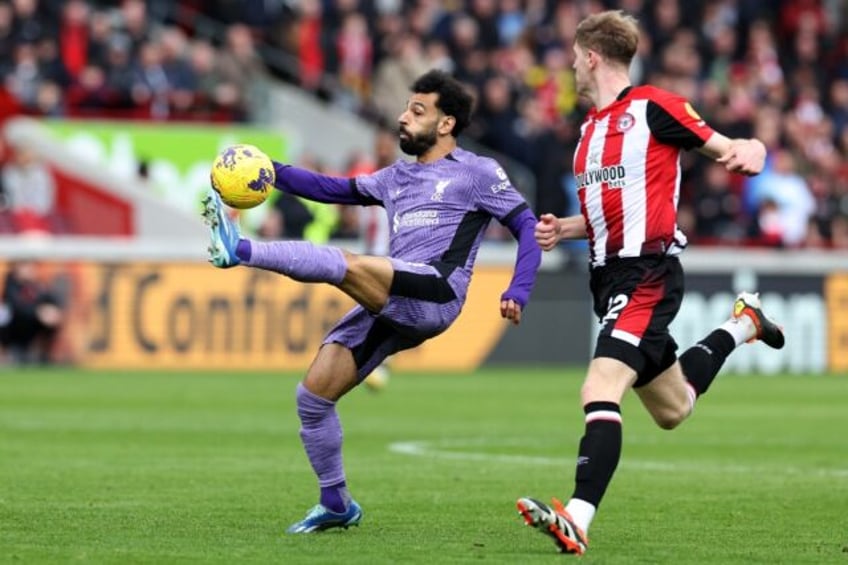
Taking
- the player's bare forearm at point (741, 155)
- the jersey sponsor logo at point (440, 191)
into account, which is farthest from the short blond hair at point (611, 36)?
the jersey sponsor logo at point (440, 191)

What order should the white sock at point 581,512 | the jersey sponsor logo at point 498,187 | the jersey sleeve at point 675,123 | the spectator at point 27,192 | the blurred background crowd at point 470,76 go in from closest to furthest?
the white sock at point 581,512 → the jersey sleeve at point 675,123 → the jersey sponsor logo at point 498,187 → the spectator at point 27,192 → the blurred background crowd at point 470,76

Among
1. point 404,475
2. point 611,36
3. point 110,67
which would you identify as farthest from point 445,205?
point 110,67

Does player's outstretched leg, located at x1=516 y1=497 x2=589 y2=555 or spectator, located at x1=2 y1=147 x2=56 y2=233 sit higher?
spectator, located at x1=2 y1=147 x2=56 y2=233

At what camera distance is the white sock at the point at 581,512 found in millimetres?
8047

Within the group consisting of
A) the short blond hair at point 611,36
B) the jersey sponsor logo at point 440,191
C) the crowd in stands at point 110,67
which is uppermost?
the crowd in stands at point 110,67

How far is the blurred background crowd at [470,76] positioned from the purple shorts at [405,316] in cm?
1469

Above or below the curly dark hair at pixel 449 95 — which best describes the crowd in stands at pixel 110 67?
above

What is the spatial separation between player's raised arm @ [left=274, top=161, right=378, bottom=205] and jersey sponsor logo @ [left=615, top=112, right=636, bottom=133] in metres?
1.43

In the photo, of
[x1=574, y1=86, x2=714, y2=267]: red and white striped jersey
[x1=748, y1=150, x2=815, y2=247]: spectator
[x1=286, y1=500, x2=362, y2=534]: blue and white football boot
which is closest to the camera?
[x1=574, y1=86, x2=714, y2=267]: red and white striped jersey

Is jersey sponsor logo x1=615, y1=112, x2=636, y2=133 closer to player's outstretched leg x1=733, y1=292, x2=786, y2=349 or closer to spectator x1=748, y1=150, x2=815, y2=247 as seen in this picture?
player's outstretched leg x1=733, y1=292, x2=786, y2=349

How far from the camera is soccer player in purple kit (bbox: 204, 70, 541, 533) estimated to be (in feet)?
29.6

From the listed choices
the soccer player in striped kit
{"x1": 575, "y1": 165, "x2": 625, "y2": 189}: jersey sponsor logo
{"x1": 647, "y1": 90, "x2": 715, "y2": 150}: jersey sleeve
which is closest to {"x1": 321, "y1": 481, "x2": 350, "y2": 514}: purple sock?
the soccer player in striped kit

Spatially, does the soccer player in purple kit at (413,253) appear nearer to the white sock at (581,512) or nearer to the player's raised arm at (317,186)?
the player's raised arm at (317,186)

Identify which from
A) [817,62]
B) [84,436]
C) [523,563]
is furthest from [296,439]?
[817,62]
